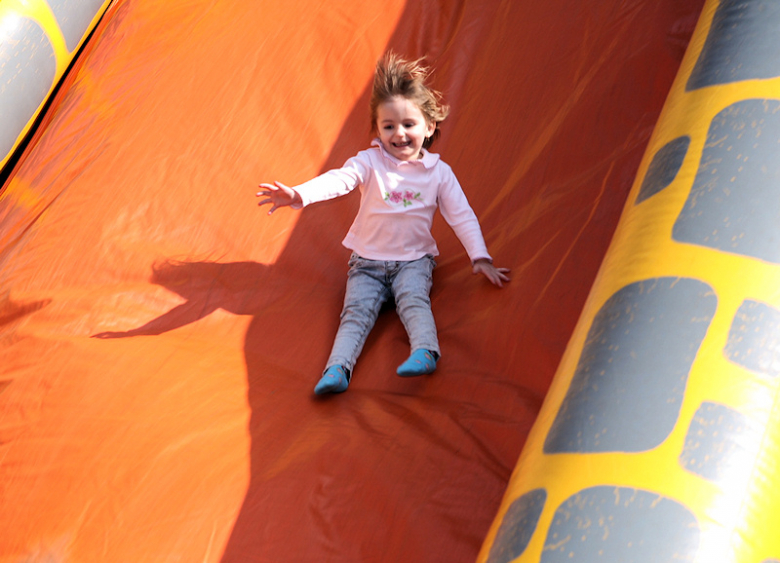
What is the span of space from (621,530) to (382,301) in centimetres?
82

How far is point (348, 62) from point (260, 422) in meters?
1.08

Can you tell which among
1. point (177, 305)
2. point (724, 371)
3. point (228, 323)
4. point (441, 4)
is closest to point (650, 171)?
point (724, 371)

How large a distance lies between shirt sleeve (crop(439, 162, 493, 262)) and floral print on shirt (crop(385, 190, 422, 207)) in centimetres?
5

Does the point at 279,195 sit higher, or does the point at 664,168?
the point at 664,168

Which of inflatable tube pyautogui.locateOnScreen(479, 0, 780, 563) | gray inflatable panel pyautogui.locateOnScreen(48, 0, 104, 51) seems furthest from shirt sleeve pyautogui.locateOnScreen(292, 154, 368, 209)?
gray inflatable panel pyautogui.locateOnScreen(48, 0, 104, 51)

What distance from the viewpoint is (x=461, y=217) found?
141cm

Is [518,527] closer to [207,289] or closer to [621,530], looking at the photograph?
[621,530]

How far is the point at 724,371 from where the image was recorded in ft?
2.30

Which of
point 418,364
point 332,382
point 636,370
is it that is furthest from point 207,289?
point 636,370

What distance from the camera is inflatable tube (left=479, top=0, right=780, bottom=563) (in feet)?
2.08

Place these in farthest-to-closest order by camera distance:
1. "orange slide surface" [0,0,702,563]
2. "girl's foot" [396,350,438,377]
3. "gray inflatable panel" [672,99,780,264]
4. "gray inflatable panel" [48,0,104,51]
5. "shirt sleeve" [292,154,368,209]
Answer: "gray inflatable panel" [48,0,104,51], "shirt sleeve" [292,154,368,209], "girl's foot" [396,350,438,377], "orange slide surface" [0,0,702,563], "gray inflatable panel" [672,99,780,264]

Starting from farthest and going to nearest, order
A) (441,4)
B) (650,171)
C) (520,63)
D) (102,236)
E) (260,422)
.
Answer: (441,4), (520,63), (102,236), (260,422), (650,171)

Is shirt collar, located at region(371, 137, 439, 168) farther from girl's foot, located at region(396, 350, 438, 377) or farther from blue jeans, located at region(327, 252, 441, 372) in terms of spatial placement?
girl's foot, located at region(396, 350, 438, 377)

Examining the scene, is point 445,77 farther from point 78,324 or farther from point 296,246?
point 78,324
